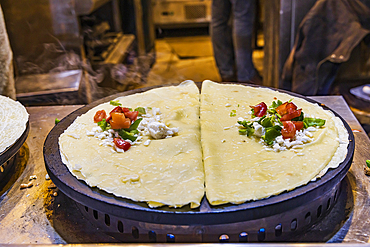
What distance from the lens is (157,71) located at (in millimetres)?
5105

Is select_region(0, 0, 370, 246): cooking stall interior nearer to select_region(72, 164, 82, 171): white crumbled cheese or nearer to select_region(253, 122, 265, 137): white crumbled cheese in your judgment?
select_region(72, 164, 82, 171): white crumbled cheese

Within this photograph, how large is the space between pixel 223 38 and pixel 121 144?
296 cm

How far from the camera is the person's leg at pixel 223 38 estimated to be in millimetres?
3893

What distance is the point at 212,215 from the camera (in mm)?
1053

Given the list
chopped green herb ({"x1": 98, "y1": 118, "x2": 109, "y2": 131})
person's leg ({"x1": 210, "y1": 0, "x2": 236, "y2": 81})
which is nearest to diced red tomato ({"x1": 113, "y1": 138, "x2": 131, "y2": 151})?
chopped green herb ({"x1": 98, "y1": 118, "x2": 109, "y2": 131})

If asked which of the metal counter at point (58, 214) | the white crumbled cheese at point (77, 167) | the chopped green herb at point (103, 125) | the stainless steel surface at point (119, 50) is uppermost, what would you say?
the chopped green herb at point (103, 125)

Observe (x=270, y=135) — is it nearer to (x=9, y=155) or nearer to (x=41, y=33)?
(x=9, y=155)

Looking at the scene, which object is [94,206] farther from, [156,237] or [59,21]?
[59,21]

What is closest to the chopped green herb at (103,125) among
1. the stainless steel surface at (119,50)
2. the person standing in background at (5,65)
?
the person standing in background at (5,65)

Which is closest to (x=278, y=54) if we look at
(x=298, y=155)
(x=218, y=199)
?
(x=298, y=155)

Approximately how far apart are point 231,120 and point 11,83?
1.61 metres

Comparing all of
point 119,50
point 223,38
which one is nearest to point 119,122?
point 223,38

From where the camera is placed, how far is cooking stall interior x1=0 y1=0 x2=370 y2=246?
1.14 m

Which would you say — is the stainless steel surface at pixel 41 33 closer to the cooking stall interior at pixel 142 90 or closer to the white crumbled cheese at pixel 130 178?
the cooking stall interior at pixel 142 90
